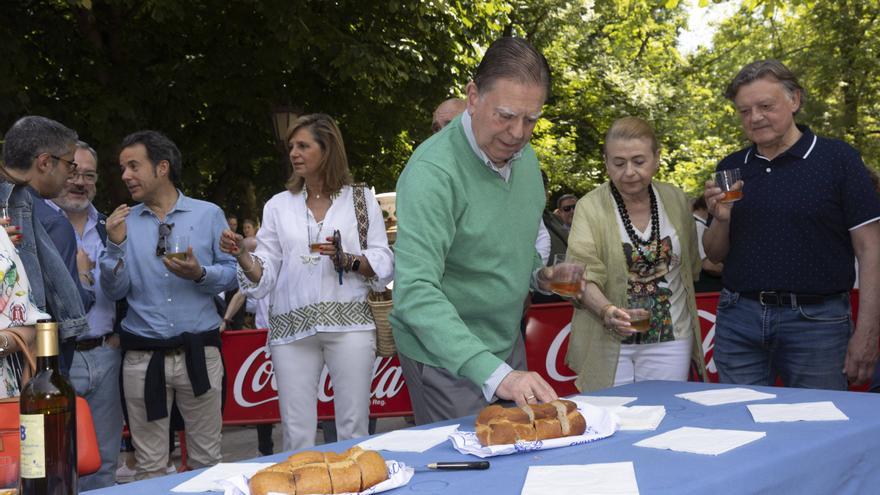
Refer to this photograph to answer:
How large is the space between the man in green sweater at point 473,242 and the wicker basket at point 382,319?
132 centimetres

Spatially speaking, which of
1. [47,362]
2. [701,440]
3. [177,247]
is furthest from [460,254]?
[177,247]

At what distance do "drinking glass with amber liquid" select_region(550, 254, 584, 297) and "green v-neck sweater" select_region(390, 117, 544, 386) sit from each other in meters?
0.16

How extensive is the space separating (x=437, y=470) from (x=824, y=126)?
20.6 meters

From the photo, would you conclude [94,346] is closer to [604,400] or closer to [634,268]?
[634,268]

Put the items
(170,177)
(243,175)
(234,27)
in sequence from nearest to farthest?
(170,177), (234,27), (243,175)

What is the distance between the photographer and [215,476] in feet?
7.77

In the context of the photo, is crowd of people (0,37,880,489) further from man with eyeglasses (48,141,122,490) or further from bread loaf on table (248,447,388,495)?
bread loaf on table (248,447,388,495)

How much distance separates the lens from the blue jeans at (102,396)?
186 inches

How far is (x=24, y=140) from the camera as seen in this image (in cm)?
424

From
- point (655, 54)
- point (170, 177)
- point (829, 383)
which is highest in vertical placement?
point (655, 54)

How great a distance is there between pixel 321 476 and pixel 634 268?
245 centimetres

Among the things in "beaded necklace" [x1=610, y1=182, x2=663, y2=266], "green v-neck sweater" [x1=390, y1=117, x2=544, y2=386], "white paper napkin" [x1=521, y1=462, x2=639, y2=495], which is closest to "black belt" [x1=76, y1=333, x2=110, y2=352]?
"green v-neck sweater" [x1=390, y1=117, x2=544, y2=386]

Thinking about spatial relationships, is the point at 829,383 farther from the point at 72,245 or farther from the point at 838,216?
the point at 72,245

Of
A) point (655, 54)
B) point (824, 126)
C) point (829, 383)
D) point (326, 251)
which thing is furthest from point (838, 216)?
point (655, 54)
